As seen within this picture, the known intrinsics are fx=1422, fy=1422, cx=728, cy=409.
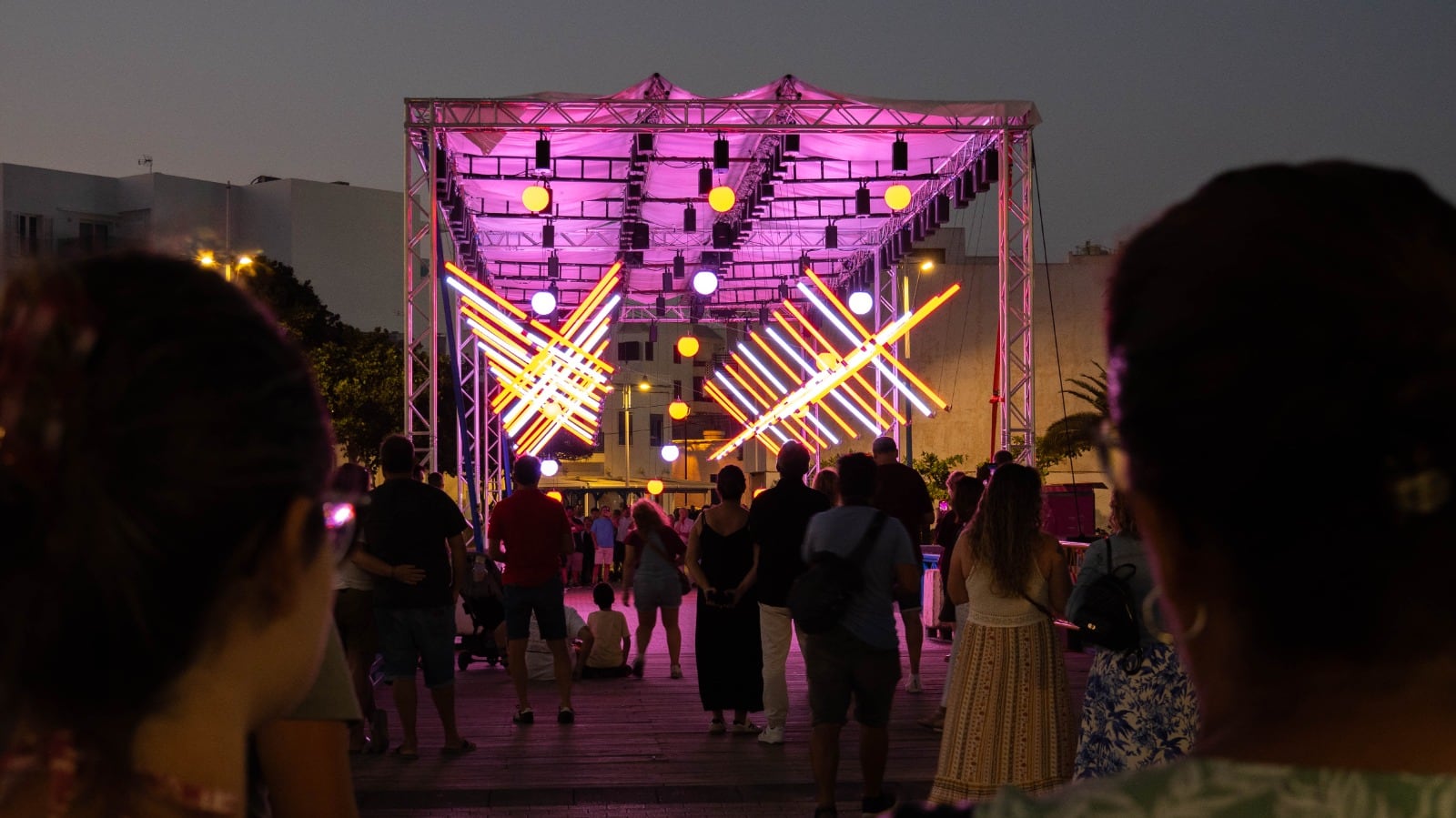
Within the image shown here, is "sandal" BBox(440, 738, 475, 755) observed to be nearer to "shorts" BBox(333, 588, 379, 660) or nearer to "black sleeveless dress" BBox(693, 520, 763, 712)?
"shorts" BBox(333, 588, 379, 660)

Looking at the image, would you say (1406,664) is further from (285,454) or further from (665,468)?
(665,468)

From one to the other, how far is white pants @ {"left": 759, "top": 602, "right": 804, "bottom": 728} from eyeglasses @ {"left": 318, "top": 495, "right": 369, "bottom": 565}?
7.25m

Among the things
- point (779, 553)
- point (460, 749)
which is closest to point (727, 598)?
point (779, 553)

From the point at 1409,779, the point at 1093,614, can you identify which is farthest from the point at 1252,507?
the point at 1093,614

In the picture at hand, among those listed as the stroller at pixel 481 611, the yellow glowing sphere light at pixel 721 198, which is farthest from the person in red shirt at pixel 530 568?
the yellow glowing sphere light at pixel 721 198

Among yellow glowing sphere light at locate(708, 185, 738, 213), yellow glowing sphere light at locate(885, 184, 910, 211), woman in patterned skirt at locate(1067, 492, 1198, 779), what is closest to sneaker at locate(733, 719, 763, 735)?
woman in patterned skirt at locate(1067, 492, 1198, 779)

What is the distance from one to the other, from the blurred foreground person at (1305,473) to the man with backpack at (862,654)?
18.2ft

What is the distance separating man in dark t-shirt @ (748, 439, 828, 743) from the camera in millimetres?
8094

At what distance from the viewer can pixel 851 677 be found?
6555 millimetres

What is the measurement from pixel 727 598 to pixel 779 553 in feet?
3.78

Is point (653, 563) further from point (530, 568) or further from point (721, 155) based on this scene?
point (721, 155)

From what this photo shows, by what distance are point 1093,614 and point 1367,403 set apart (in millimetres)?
4546

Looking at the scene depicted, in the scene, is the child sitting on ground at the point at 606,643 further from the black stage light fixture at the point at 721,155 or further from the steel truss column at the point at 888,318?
the steel truss column at the point at 888,318

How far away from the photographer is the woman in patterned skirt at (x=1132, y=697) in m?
5.32
